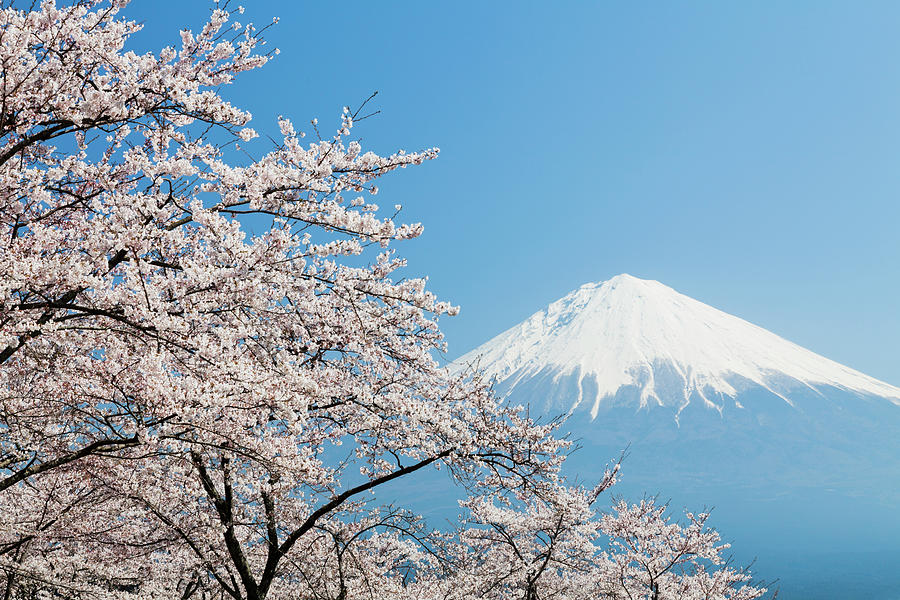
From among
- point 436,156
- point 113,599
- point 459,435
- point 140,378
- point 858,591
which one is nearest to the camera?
point 140,378

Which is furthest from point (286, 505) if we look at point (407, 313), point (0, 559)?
point (407, 313)

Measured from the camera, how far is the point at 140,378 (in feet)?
13.9

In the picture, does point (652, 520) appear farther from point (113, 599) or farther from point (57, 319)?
point (57, 319)

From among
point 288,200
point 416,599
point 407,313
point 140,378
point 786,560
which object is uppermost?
point 786,560

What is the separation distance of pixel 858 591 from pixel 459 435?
116 metres

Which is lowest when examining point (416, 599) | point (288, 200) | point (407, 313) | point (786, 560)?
point (416, 599)

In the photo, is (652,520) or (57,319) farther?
(652,520)

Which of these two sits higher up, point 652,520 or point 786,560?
point 786,560

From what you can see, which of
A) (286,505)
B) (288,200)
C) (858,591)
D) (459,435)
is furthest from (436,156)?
(858,591)

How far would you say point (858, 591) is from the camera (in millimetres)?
90062

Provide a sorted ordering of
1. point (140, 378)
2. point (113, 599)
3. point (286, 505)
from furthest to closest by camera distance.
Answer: point (113, 599)
point (286, 505)
point (140, 378)

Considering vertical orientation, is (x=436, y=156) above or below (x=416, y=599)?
above

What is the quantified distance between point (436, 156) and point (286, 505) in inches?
219

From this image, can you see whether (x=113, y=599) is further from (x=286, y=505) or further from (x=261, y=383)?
(x=261, y=383)
